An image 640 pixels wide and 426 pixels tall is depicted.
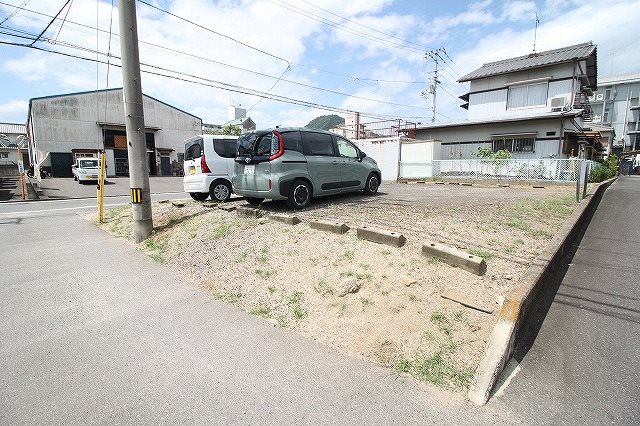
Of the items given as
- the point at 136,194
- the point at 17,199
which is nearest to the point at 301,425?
the point at 136,194

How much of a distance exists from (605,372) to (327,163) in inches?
216

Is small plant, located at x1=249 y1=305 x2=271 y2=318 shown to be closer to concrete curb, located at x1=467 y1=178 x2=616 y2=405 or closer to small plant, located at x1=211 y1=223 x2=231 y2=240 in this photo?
concrete curb, located at x1=467 y1=178 x2=616 y2=405

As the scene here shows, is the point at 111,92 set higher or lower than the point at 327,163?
higher

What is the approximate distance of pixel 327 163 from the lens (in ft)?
23.0

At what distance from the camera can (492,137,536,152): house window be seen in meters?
18.0

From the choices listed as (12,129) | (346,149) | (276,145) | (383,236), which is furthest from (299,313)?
(12,129)

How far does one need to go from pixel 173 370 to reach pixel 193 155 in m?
7.29

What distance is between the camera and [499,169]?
51.7ft

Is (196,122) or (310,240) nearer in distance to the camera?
(310,240)

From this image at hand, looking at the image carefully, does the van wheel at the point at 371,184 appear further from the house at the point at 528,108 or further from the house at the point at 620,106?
the house at the point at 620,106

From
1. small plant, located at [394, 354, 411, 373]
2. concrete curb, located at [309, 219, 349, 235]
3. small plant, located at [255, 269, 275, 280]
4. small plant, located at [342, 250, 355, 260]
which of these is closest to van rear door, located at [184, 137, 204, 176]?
concrete curb, located at [309, 219, 349, 235]

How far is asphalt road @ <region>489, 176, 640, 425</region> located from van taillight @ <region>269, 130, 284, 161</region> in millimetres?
4779

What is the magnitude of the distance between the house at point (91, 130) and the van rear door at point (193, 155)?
85.5 feet

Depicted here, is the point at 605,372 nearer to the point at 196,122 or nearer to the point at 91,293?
the point at 91,293
